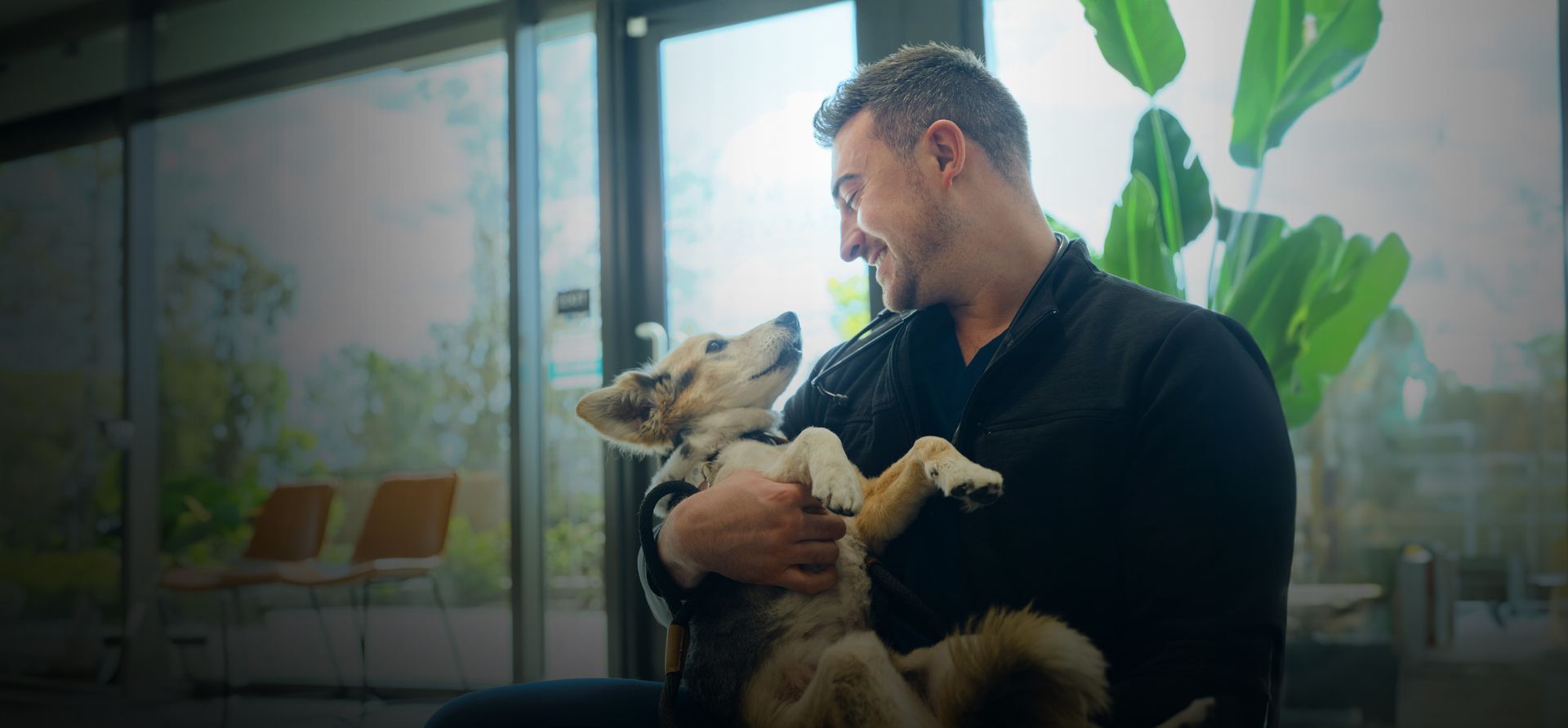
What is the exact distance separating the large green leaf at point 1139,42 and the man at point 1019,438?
974mm

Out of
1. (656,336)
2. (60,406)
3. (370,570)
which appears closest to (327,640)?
(370,570)

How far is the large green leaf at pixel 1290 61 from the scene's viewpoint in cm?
225

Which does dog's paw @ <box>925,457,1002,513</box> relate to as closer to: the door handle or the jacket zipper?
the jacket zipper

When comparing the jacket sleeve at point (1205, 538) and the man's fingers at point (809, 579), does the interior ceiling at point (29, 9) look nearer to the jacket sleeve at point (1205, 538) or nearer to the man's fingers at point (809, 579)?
the man's fingers at point (809, 579)

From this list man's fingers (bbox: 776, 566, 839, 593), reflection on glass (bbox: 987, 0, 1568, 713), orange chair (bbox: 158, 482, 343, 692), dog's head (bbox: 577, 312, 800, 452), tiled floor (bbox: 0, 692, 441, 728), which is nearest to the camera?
man's fingers (bbox: 776, 566, 839, 593)

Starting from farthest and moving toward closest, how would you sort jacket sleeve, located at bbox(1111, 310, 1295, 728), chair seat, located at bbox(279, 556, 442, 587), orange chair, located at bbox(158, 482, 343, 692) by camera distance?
orange chair, located at bbox(158, 482, 343, 692) < chair seat, located at bbox(279, 556, 442, 587) < jacket sleeve, located at bbox(1111, 310, 1295, 728)

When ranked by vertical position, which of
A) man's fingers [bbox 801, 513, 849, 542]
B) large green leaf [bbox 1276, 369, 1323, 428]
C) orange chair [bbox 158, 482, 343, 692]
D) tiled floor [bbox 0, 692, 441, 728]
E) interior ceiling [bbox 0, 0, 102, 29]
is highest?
interior ceiling [bbox 0, 0, 102, 29]

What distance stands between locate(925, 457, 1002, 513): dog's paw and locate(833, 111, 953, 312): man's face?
0.32 metres

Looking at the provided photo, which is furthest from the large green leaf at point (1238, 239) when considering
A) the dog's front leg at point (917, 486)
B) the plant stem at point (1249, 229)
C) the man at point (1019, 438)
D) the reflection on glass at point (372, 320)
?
the reflection on glass at point (372, 320)

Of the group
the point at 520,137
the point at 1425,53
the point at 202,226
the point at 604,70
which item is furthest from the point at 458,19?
the point at 1425,53

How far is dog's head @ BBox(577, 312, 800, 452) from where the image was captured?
1.68 metres

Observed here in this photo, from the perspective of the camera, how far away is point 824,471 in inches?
51.9

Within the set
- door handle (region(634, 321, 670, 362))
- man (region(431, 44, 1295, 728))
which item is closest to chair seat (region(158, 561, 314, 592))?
door handle (region(634, 321, 670, 362))

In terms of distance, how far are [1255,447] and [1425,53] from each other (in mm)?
1611
